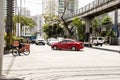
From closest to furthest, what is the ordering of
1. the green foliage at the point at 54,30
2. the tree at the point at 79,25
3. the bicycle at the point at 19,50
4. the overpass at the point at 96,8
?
1. the bicycle at the point at 19,50
2. the overpass at the point at 96,8
3. the tree at the point at 79,25
4. the green foliage at the point at 54,30

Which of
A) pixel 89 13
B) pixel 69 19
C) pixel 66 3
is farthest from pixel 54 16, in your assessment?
pixel 89 13

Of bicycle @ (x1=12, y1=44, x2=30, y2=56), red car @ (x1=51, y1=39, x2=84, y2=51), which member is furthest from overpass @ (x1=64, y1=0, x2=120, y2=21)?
bicycle @ (x1=12, y1=44, x2=30, y2=56)

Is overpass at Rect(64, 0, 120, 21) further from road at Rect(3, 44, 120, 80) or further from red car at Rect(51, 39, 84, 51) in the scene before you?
road at Rect(3, 44, 120, 80)

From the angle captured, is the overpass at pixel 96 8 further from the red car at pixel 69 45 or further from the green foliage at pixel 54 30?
the green foliage at pixel 54 30

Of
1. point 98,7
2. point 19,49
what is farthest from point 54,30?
point 19,49

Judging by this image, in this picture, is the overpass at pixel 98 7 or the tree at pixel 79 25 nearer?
the overpass at pixel 98 7

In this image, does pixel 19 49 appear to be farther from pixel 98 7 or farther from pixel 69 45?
pixel 98 7

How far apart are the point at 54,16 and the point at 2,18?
80.8 meters

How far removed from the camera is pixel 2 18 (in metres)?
12.0

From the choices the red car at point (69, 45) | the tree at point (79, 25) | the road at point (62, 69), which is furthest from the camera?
the tree at point (79, 25)

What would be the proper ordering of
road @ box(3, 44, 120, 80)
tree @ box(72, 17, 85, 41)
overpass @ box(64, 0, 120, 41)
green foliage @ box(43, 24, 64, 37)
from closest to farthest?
road @ box(3, 44, 120, 80) < overpass @ box(64, 0, 120, 41) < tree @ box(72, 17, 85, 41) < green foliage @ box(43, 24, 64, 37)

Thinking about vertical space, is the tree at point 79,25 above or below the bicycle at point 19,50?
above

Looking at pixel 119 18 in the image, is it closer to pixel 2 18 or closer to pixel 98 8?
pixel 98 8

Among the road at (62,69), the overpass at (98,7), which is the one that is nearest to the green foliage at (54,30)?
the overpass at (98,7)
